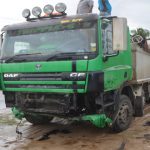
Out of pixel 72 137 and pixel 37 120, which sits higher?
pixel 37 120

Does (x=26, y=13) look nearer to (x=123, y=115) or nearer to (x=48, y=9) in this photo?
(x=48, y=9)

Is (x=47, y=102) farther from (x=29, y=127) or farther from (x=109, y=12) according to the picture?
(x=109, y=12)

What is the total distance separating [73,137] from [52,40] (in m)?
2.07

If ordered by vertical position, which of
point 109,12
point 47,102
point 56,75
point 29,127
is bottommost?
point 29,127

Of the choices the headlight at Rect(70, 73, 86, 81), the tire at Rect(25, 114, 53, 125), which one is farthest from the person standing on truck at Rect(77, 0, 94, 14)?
the tire at Rect(25, 114, 53, 125)

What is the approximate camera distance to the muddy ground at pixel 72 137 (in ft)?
23.5

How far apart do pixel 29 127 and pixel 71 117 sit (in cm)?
197

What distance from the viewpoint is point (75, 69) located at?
23.2ft

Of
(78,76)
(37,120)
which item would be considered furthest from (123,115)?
(37,120)

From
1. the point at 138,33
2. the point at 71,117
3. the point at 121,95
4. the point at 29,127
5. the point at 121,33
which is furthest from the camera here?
the point at 138,33

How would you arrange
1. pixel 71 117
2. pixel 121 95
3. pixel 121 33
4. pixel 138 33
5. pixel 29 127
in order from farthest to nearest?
pixel 138 33
pixel 29 127
pixel 121 95
pixel 71 117
pixel 121 33

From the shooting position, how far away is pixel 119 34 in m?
6.99

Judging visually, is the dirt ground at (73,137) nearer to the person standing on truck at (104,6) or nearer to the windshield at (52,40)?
the windshield at (52,40)

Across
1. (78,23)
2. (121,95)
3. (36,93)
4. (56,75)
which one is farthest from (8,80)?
(121,95)
